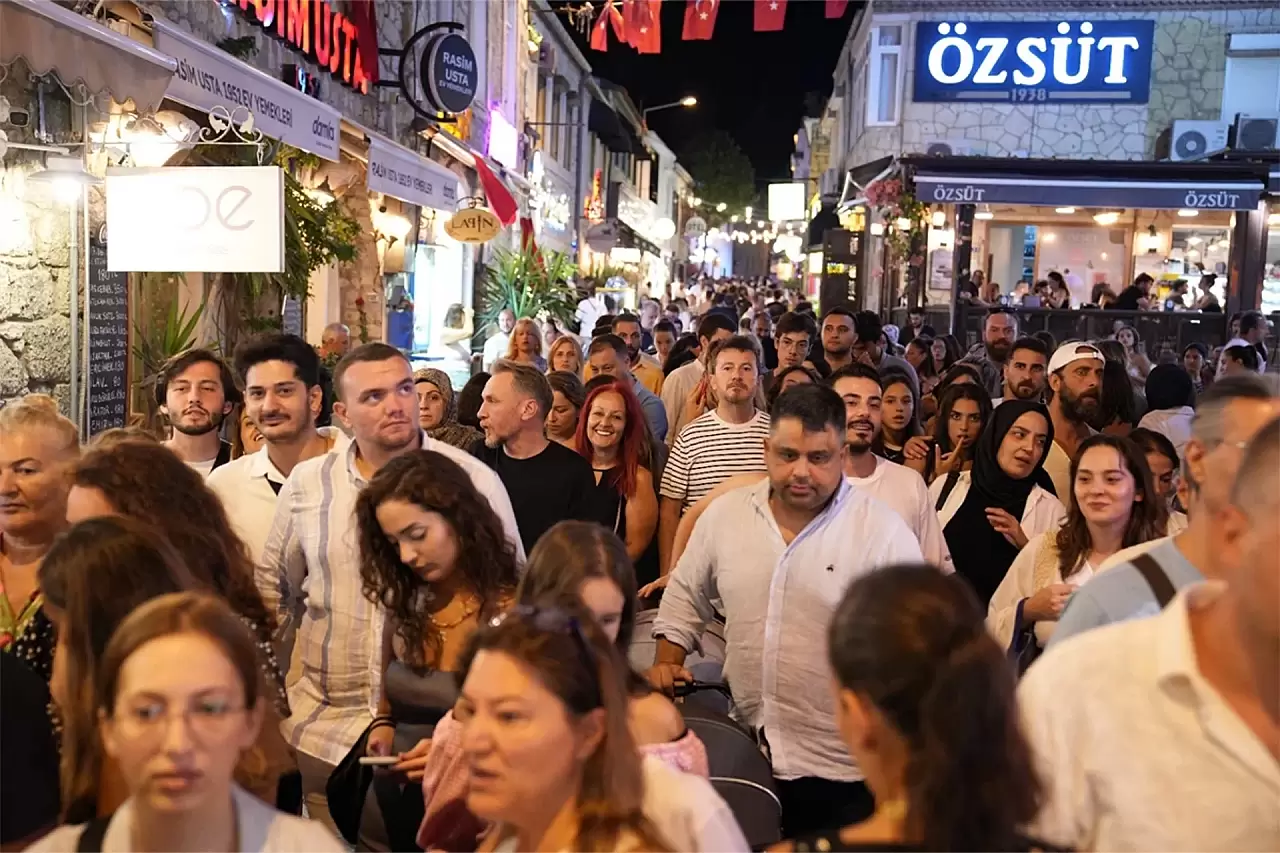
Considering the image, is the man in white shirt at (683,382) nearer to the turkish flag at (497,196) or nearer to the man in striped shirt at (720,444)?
the man in striped shirt at (720,444)

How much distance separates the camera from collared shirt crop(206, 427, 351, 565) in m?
4.34

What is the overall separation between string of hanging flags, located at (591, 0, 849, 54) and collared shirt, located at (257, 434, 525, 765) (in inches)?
423

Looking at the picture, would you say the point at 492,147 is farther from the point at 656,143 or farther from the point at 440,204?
the point at 656,143

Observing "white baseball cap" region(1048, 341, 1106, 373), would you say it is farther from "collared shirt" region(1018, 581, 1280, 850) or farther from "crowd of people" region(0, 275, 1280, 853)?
"collared shirt" region(1018, 581, 1280, 850)

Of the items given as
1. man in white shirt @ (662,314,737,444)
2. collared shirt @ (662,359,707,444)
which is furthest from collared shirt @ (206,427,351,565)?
collared shirt @ (662,359,707,444)

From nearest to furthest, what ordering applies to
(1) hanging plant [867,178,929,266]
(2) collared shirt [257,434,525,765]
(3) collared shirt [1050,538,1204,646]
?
(3) collared shirt [1050,538,1204,646], (2) collared shirt [257,434,525,765], (1) hanging plant [867,178,929,266]

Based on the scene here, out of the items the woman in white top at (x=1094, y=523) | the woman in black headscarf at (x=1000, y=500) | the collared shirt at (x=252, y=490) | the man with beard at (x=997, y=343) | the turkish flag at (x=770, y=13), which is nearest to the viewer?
the woman in white top at (x=1094, y=523)

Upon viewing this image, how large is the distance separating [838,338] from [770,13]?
22.1 ft

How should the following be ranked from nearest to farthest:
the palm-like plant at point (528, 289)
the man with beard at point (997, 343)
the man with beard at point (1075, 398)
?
the man with beard at point (1075, 398)
the man with beard at point (997, 343)
the palm-like plant at point (528, 289)

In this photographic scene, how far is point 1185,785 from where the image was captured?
6.88 feet

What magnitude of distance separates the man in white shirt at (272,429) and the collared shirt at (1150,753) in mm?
2983

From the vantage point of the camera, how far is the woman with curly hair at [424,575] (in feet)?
11.0

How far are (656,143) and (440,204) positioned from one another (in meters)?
43.4

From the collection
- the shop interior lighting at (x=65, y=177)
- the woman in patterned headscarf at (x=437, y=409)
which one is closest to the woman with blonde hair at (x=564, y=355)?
the woman in patterned headscarf at (x=437, y=409)
